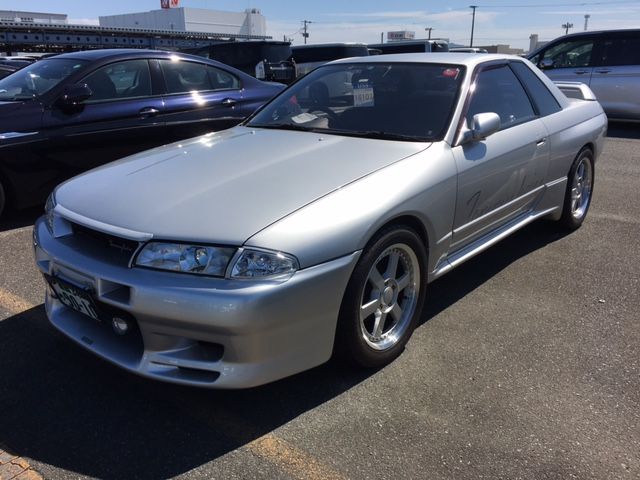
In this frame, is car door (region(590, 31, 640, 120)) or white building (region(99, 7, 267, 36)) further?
white building (region(99, 7, 267, 36))

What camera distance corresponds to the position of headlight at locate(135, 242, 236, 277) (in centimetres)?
222

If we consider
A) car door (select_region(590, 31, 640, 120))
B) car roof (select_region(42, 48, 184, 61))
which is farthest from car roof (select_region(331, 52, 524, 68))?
car door (select_region(590, 31, 640, 120))

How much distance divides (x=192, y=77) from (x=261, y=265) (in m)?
4.38

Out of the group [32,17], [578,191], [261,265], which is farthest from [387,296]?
[32,17]

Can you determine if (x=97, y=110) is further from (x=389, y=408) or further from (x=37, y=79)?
(x=389, y=408)

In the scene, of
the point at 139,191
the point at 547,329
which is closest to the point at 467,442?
the point at 547,329

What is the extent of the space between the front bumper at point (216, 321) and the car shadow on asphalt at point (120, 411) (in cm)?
26

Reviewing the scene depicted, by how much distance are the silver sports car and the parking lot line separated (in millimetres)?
708

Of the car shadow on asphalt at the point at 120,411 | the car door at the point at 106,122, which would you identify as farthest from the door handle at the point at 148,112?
the car shadow on asphalt at the point at 120,411

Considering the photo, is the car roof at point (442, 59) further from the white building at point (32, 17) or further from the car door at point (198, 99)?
the white building at point (32, 17)

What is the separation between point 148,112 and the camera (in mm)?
5582

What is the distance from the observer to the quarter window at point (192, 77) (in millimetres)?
5832

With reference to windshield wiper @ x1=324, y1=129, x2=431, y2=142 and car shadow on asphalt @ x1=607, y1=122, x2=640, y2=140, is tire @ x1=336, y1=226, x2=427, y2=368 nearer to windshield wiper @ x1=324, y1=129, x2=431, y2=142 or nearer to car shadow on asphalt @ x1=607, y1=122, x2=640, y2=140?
windshield wiper @ x1=324, y1=129, x2=431, y2=142

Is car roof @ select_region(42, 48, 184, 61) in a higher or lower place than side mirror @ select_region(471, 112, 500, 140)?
higher
